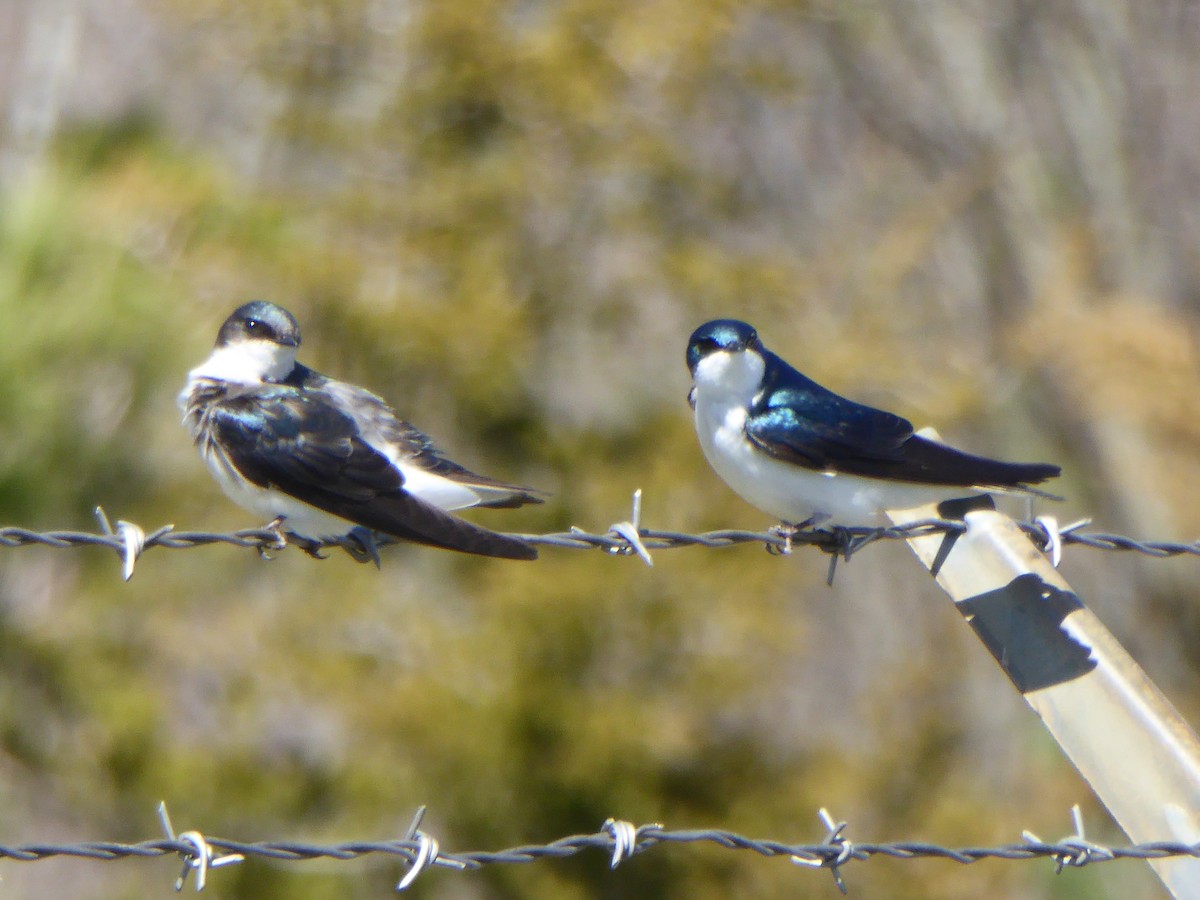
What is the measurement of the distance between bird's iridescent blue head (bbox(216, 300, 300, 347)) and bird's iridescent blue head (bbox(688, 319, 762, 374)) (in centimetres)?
110

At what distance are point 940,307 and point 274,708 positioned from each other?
16.1ft

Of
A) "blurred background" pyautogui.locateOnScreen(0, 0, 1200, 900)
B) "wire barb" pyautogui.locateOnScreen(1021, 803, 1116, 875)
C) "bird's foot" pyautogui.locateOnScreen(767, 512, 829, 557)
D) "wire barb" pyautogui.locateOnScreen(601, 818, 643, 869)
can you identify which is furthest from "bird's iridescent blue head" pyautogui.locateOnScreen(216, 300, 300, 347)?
"wire barb" pyautogui.locateOnScreen(1021, 803, 1116, 875)

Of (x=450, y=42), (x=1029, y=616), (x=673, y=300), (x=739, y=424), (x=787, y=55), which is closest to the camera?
(x=1029, y=616)

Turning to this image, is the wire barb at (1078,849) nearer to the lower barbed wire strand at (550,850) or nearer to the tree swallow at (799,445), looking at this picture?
the lower barbed wire strand at (550,850)

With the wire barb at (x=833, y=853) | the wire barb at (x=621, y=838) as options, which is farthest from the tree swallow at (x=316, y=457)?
the wire barb at (x=833, y=853)

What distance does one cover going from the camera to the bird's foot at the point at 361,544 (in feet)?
9.70

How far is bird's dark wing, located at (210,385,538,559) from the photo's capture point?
9.68 feet

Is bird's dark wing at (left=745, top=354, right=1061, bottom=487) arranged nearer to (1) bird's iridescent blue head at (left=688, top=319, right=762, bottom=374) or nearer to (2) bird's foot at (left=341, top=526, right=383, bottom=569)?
(1) bird's iridescent blue head at (left=688, top=319, right=762, bottom=374)

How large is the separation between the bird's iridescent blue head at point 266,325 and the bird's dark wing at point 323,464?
11.7 inches

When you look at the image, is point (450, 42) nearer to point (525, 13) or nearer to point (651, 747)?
point (525, 13)

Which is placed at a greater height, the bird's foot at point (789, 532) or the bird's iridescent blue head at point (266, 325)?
Answer: the bird's iridescent blue head at point (266, 325)

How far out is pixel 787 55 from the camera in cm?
862

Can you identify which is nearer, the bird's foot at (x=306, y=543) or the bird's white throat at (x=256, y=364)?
the bird's foot at (x=306, y=543)

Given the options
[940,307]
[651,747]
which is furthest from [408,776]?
[940,307]
